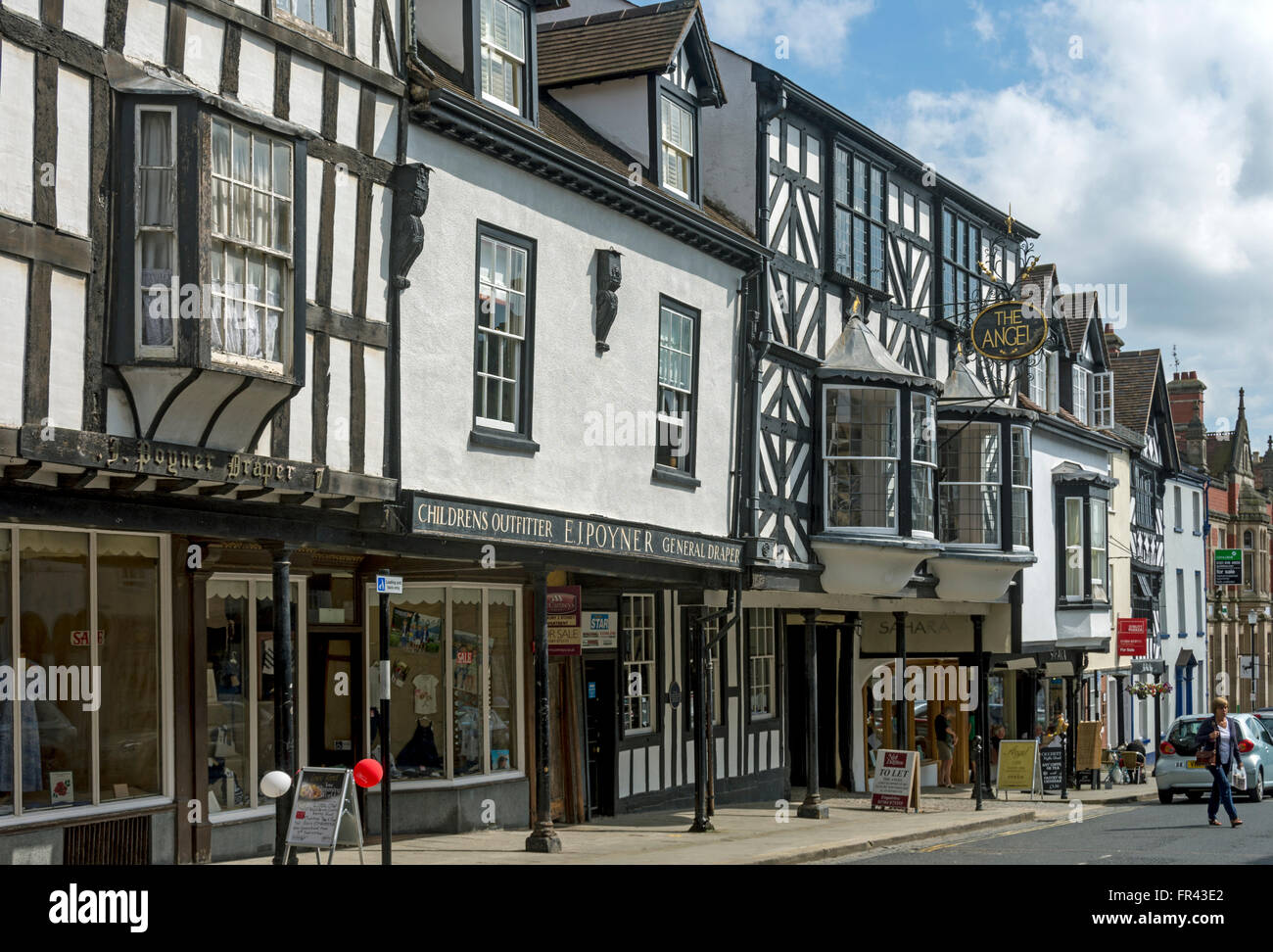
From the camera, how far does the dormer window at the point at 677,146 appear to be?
1975 cm

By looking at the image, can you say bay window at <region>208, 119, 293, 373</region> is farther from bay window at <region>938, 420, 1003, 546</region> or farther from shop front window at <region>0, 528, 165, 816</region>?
bay window at <region>938, 420, 1003, 546</region>

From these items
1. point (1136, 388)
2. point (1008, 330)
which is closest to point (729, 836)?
point (1008, 330)

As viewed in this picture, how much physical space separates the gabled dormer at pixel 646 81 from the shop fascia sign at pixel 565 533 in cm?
473

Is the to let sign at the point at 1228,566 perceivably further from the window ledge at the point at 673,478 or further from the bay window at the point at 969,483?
the window ledge at the point at 673,478

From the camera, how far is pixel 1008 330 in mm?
28031

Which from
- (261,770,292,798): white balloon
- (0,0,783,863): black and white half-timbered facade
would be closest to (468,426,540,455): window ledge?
(0,0,783,863): black and white half-timbered facade

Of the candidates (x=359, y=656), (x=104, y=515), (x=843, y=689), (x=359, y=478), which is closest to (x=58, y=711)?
(x=104, y=515)

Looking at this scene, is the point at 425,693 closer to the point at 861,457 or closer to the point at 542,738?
the point at 542,738

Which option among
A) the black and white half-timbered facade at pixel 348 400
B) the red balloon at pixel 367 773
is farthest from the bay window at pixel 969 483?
the red balloon at pixel 367 773

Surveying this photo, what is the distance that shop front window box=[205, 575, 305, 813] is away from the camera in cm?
1446

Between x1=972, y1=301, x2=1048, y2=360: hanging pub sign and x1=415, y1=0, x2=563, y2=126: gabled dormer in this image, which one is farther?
x1=972, y1=301, x2=1048, y2=360: hanging pub sign

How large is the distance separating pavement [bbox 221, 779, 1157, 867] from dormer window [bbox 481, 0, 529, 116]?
25.7ft

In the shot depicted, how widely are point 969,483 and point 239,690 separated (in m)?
16.5
